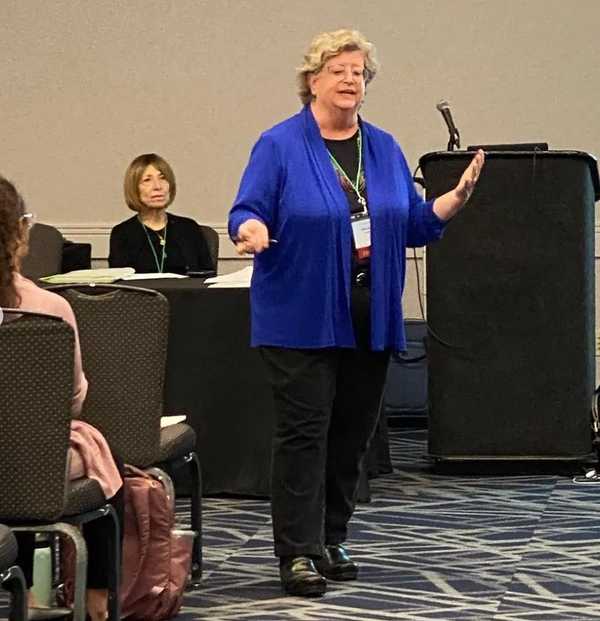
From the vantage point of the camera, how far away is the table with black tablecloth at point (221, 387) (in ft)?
18.8

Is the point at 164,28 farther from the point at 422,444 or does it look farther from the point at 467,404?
the point at 467,404

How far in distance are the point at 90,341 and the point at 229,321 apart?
2.10m

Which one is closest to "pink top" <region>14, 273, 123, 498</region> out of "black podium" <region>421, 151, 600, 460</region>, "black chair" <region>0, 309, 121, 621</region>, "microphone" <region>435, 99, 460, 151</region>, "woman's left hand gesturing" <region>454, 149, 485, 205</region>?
"black chair" <region>0, 309, 121, 621</region>

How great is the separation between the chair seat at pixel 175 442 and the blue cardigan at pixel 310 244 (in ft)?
1.06

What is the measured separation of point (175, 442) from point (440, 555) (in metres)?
1.03

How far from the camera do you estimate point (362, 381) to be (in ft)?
13.4


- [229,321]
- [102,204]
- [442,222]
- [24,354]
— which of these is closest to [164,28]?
[102,204]

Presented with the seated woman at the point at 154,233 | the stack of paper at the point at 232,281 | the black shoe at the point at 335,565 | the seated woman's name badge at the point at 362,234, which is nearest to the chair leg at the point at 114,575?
the black shoe at the point at 335,565

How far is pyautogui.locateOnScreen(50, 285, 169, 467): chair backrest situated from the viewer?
3.62 m

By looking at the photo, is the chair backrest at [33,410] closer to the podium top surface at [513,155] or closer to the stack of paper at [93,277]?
the stack of paper at [93,277]

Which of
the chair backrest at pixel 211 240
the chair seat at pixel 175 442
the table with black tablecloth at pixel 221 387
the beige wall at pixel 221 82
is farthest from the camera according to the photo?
the beige wall at pixel 221 82

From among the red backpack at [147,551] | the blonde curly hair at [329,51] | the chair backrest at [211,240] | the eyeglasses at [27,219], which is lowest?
the red backpack at [147,551]

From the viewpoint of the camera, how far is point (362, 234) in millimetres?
4012

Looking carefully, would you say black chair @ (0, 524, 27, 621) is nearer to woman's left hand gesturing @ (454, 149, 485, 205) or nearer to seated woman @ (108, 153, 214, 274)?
woman's left hand gesturing @ (454, 149, 485, 205)
